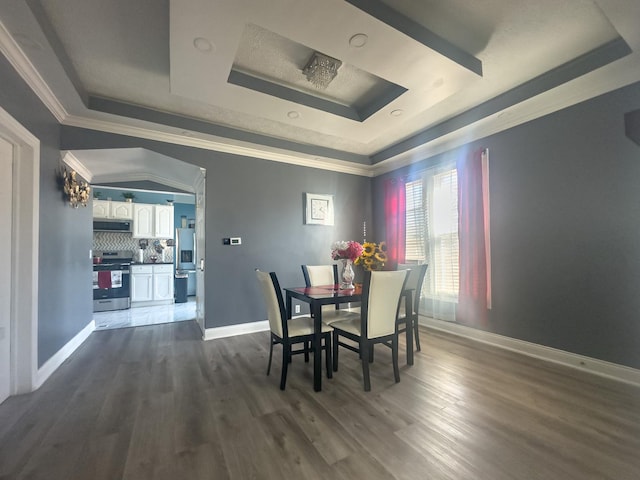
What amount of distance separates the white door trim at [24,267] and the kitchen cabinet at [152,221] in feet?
13.4

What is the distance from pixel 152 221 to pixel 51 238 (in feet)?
12.3

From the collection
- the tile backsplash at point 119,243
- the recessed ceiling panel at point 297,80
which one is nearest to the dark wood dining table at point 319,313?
the recessed ceiling panel at point 297,80

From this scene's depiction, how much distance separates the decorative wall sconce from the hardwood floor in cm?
179

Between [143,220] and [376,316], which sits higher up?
[143,220]

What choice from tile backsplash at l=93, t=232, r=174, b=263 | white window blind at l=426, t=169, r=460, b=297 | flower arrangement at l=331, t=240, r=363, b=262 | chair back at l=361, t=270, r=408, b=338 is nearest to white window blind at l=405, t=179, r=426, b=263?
white window blind at l=426, t=169, r=460, b=297

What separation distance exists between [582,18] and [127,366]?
4.82m

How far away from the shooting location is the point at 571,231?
105 inches

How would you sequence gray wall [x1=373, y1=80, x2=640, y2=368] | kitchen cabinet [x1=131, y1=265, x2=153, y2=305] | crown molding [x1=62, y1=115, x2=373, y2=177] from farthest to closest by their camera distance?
A: kitchen cabinet [x1=131, y1=265, x2=153, y2=305] → crown molding [x1=62, y1=115, x2=373, y2=177] → gray wall [x1=373, y1=80, x2=640, y2=368]

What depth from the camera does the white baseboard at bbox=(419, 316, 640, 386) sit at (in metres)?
2.31

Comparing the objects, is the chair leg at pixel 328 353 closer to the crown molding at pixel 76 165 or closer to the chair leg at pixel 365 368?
the chair leg at pixel 365 368

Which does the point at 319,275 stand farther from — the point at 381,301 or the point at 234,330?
the point at 234,330

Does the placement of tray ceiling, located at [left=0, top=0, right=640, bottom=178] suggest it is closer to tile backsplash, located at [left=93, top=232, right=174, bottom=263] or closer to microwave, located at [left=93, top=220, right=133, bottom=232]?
microwave, located at [left=93, top=220, right=133, bottom=232]

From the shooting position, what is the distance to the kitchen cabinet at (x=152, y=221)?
610 centimetres

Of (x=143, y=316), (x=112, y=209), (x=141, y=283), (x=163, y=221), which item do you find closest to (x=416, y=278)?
(x=143, y=316)
